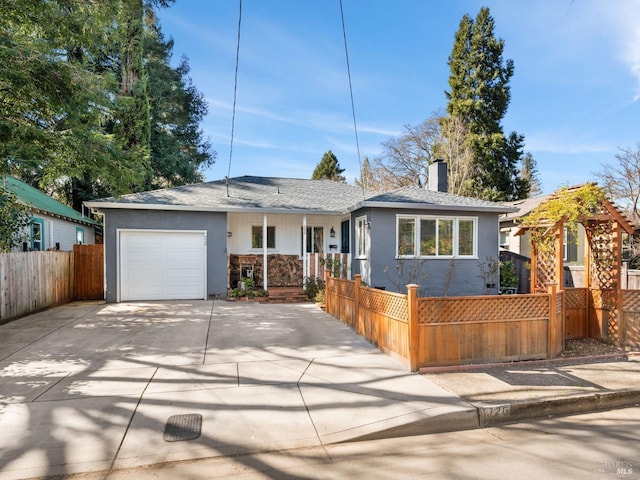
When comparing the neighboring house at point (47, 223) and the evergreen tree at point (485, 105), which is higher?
the evergreen tree at point (485, 105)

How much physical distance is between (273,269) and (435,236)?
565cm

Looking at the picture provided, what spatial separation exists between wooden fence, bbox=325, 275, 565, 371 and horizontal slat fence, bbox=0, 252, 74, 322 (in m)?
8.57

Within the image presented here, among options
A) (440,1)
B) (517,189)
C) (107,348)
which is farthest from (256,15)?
(517,189)

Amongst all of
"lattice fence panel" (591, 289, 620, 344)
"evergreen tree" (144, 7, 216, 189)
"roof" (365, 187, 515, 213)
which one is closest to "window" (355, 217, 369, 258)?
"roof" (365, 187, 515, 213)

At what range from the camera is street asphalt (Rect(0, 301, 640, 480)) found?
3146 mm

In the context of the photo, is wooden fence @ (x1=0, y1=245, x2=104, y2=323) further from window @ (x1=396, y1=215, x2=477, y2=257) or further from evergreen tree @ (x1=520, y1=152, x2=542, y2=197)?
evergreen tree @ (x1=520, y1=152, x2=542, y2=197)

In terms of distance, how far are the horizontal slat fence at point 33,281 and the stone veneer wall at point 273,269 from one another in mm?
4988

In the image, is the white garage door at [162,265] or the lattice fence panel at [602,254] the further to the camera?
the white garage door at [162,265]

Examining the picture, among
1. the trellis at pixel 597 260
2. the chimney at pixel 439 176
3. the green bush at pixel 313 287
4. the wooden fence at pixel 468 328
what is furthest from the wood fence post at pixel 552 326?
the chimney at pixel 439 176

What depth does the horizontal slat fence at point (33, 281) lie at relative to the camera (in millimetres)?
8266

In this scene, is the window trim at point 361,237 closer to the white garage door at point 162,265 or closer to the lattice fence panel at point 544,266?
the white garage door at point 162,265

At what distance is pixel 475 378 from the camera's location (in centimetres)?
466

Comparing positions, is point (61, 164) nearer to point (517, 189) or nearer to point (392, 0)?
point (392, 0)

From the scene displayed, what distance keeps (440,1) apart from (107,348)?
454 inches
